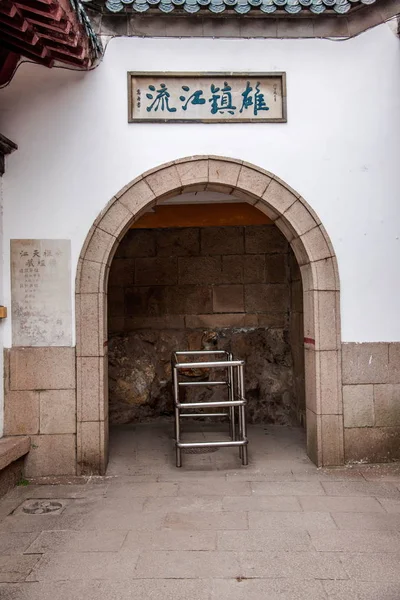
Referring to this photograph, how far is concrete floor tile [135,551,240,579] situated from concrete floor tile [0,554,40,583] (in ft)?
1.91

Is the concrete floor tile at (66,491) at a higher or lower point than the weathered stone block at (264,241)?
lower

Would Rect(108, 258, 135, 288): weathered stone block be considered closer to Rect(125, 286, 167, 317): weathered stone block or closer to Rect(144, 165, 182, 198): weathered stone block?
Rect(125, 286, 167, 317): weathered stone block

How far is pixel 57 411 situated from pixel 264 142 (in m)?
2.83

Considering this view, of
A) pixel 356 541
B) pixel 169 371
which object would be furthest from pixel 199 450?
pixel 356 541

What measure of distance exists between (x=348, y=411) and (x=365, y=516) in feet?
3.56

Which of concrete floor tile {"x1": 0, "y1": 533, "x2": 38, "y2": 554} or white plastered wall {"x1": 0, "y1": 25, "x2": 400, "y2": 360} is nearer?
concrete floor tile {"x1": 0, "y1": 533, "x2": 38, "y2": 554}

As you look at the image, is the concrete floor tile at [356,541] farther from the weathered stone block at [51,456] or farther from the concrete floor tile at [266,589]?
the weathered stone block at [51,456]

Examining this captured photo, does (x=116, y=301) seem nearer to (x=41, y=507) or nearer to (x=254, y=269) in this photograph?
(x=254, y=269)

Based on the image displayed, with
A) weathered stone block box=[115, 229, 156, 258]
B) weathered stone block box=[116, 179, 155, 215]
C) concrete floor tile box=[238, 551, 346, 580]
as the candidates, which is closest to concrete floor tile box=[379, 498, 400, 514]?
concrete floor tile box=[238, 551, 346, 580]

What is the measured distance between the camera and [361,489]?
12.3ft

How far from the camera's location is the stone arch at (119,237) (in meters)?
4.14

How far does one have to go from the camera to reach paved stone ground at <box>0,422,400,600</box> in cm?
249

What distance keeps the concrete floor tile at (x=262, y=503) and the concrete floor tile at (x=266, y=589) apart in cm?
90

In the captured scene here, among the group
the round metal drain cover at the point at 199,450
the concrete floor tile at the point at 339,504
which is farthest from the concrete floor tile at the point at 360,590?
the round metal drain cover at the point at 199,450
